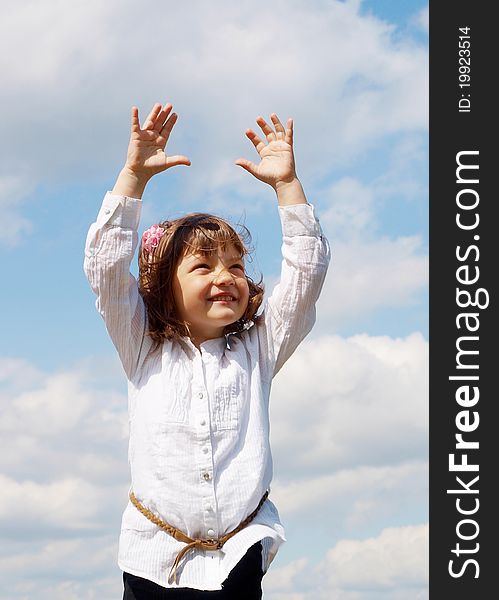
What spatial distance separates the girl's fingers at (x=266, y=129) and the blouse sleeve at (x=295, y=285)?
0.37 metres

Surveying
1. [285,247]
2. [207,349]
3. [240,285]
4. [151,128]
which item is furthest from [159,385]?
[151,128]

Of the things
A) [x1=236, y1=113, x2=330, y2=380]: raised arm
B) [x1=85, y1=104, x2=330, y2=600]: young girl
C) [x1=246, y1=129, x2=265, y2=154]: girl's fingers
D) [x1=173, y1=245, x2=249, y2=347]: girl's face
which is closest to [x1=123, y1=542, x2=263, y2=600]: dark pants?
[x1=85, y1=104, x2=330, y2=600]: young girl

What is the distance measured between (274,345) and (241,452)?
0.51 metres

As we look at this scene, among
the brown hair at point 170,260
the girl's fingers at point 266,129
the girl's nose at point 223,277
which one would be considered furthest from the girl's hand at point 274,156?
the girl's nose at point 223,277

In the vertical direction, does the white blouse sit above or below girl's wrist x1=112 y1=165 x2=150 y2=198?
below

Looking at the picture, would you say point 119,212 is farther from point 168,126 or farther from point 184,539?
point 184,539

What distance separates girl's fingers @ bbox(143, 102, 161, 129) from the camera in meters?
3.80

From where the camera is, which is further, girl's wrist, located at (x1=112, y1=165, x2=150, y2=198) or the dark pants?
girl's wrist, located at (x1=112, y1=165, x2=150, y2=198)

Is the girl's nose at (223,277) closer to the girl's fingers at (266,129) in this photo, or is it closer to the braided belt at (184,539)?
the girl's fingers at (266,129)

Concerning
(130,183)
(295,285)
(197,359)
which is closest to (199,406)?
(197,359)

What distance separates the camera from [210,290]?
3.75 meters

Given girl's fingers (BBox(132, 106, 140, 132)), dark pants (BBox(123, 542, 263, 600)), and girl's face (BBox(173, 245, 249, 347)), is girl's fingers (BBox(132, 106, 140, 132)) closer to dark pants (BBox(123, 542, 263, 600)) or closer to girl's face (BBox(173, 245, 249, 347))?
girl's face (BBox(173, 245, 249, 347))

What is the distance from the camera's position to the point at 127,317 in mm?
3729

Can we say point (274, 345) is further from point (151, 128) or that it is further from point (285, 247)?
point (151, 128)
